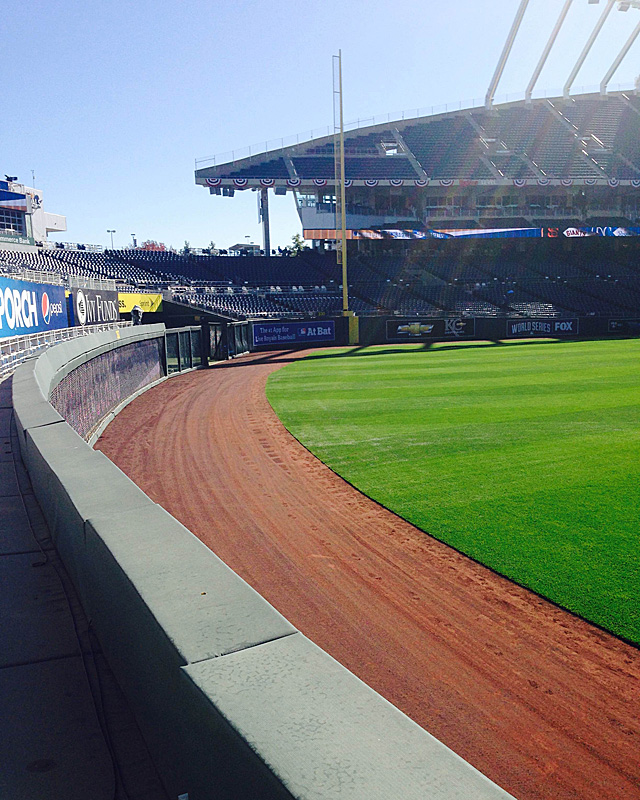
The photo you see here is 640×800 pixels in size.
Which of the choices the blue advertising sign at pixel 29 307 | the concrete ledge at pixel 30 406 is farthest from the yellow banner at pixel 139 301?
the concrete ledge at pixel 30 406

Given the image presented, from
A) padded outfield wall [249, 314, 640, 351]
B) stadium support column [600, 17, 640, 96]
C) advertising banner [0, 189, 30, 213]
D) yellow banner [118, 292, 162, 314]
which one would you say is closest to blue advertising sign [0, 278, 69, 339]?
yellow banner [118, 292, 162, 314]

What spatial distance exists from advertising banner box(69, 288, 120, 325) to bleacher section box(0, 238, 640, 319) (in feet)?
34.0

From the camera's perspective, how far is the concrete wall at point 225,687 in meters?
1.59

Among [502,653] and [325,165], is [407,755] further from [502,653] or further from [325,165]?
[325,165]

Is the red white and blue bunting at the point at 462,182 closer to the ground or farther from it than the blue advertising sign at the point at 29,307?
farther from it

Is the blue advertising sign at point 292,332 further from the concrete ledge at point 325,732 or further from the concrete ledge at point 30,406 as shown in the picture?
the concrete ledge at point 325,732

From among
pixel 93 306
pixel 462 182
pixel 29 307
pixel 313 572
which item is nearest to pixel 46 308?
pixel 29 307

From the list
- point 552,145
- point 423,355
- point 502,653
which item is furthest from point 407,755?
point 552,145

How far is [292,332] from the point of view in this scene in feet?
123

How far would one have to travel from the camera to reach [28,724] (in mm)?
2588

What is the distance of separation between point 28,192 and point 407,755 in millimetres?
65077

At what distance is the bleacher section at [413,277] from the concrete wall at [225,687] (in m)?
44.2

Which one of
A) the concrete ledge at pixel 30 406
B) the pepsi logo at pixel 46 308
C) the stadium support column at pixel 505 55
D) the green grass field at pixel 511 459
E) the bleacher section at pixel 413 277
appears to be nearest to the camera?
the concrete ledge at pixel 30 406

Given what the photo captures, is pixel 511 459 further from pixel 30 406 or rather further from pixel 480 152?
pixel 480 152
